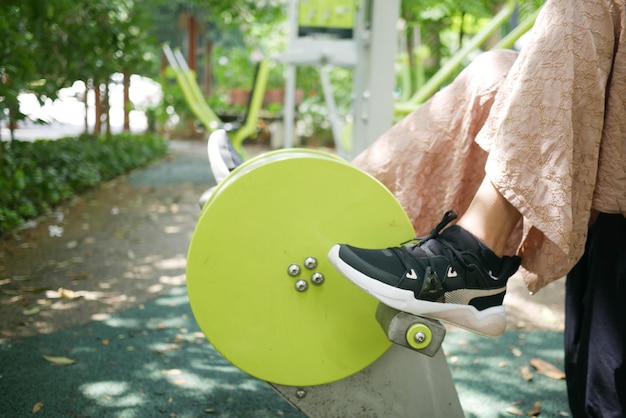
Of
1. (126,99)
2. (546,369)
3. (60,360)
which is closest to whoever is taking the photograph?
(60,360)

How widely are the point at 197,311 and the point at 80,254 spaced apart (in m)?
2.23

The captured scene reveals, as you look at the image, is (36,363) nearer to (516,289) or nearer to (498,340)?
(498,340)

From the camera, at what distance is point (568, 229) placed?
1.18m

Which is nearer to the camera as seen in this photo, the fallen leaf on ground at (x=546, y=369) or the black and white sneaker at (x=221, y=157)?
the black and white sneaker at (x=221, y=157)

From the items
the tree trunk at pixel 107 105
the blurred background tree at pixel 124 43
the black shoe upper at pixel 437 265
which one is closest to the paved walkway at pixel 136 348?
the black shoe upper at pixel 437 265

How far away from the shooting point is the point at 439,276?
1.17m

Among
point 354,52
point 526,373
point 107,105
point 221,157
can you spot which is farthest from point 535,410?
point 107,105

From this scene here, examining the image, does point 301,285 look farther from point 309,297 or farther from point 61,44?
point 61,44

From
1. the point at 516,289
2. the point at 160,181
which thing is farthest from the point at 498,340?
the point at 160,181

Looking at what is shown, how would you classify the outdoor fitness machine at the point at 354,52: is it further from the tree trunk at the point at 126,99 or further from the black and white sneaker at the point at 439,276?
the tree trunk at the point at 126,99

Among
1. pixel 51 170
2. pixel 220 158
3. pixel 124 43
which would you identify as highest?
pixel 124 43

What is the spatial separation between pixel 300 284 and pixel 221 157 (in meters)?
0.40

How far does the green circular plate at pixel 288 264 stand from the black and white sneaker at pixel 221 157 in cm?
17

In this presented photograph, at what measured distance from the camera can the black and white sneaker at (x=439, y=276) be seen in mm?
1151
